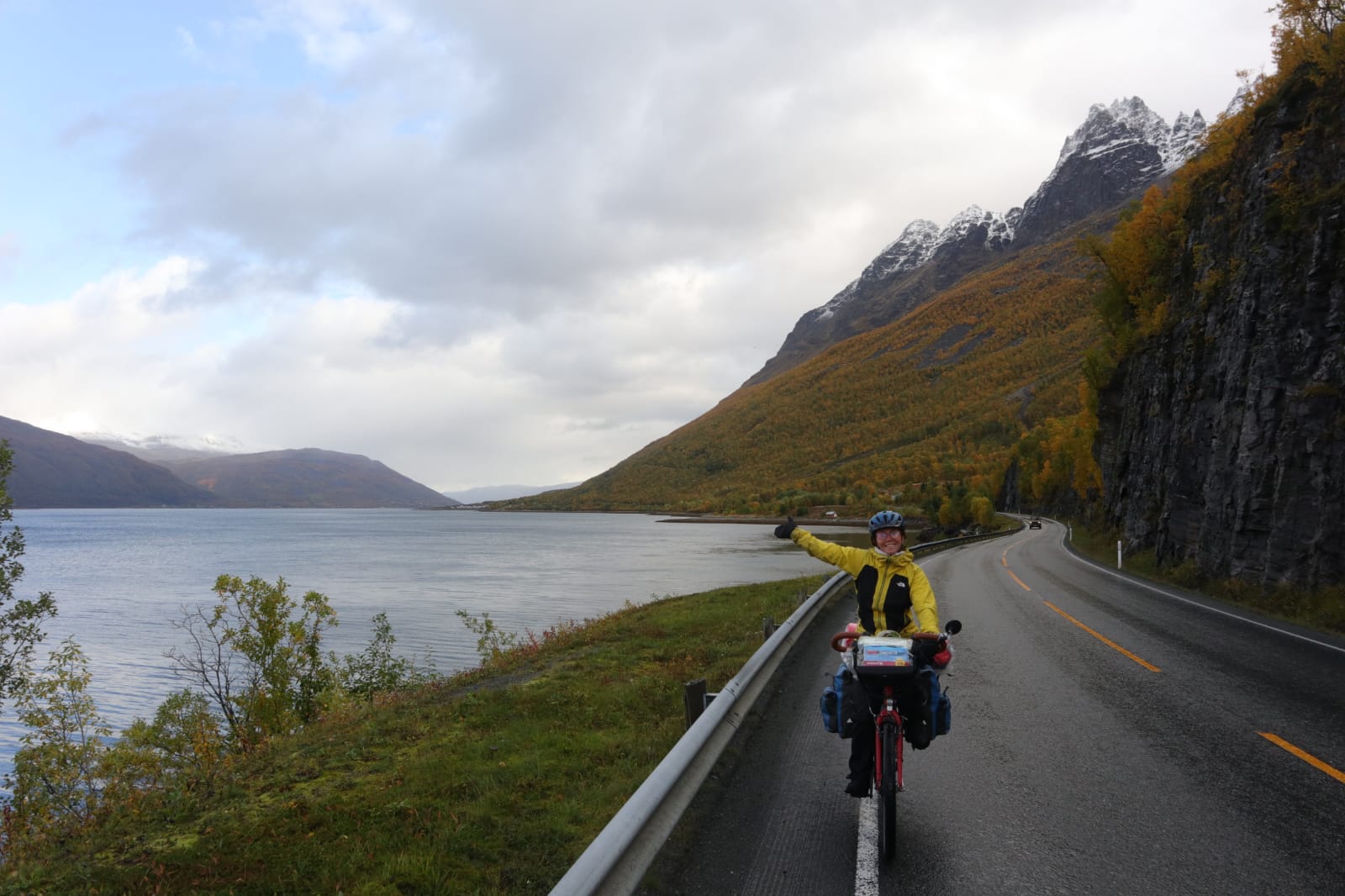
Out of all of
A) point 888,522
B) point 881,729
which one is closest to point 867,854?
point 881,729

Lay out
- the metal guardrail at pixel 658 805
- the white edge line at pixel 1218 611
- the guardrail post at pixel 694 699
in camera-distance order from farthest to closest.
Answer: the white edge line at pixel 1218 611, the guardrail post at pixel 694 699, the metal guardrail at pixel 658 805

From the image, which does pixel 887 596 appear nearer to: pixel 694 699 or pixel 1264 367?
pixel 694 699

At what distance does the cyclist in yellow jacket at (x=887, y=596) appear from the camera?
4.82 meters

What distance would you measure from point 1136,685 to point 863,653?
6.53 m

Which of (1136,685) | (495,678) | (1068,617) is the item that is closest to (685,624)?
(495,678)

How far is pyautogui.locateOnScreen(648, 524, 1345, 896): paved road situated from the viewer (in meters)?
4.38

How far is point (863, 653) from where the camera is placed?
4.74 m

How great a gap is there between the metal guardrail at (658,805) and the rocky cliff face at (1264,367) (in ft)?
47.2

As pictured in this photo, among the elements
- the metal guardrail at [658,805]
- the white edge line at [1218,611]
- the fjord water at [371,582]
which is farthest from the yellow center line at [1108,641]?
the fjord water at [371,582]

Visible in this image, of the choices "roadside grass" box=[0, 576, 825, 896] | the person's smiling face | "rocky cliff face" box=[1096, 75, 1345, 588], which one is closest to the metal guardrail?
"roadside grass" box=[0, 576, 825, 896]

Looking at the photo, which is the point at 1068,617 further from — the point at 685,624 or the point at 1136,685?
the point at 685,624

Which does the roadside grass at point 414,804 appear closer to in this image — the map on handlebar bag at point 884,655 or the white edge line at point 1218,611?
the map on handlebar bag at point 884,655

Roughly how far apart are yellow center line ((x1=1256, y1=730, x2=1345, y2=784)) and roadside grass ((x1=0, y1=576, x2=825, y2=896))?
215 inches

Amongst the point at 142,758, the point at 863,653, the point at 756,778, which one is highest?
the point at 863,653
